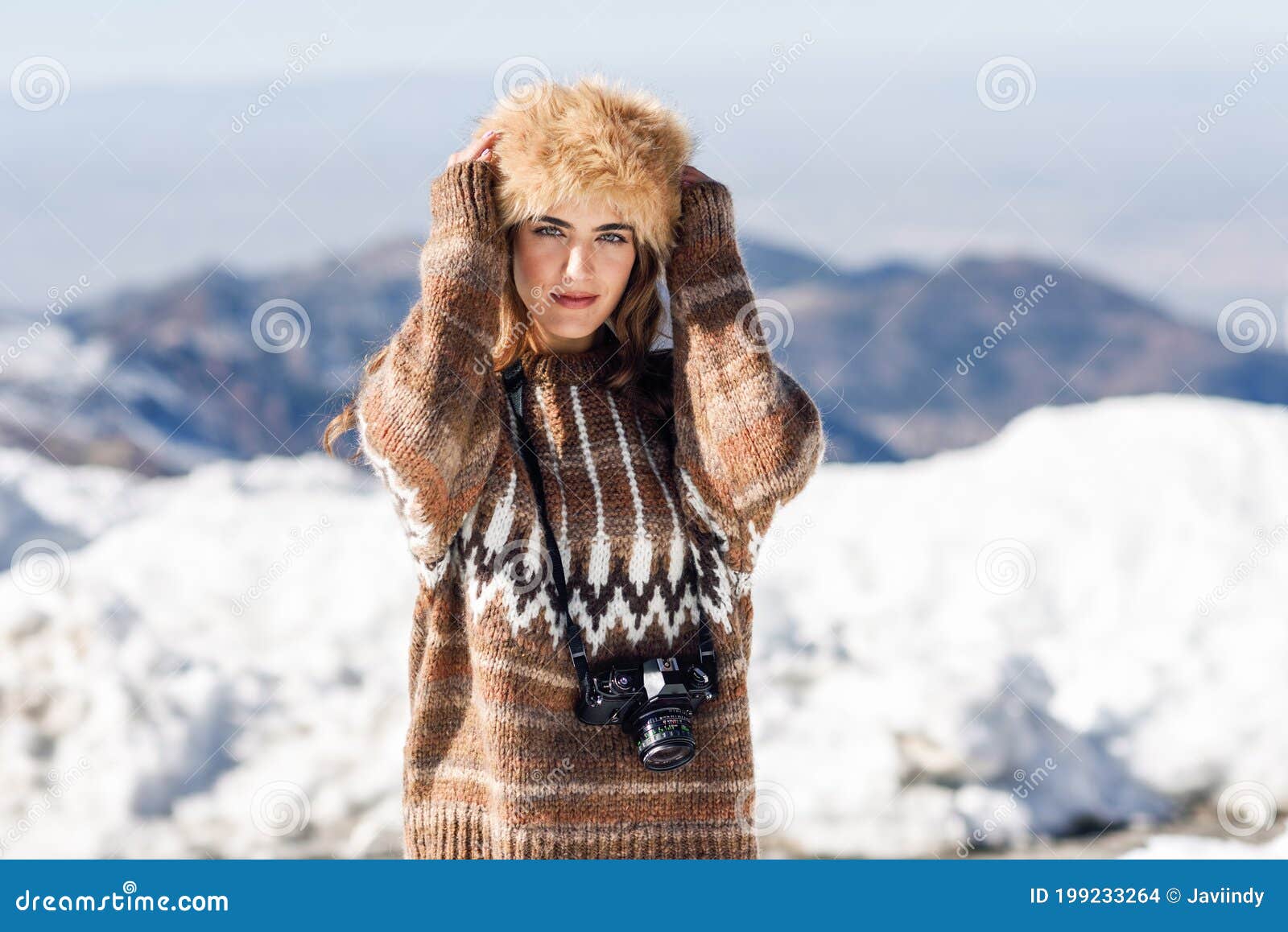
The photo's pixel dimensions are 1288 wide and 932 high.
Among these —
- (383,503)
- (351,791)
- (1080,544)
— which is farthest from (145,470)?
(1080,544)

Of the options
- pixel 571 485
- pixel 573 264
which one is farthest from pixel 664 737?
pixel 573 264

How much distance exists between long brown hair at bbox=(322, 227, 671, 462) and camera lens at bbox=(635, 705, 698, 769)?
0.46 meters

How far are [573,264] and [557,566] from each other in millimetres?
437

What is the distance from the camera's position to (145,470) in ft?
13.4

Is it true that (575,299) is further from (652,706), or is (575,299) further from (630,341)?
(652,706)

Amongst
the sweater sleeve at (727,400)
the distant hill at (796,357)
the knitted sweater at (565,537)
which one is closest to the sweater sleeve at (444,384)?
the knitted sweater at (565,537)

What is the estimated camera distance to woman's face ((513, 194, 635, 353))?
1680 mm

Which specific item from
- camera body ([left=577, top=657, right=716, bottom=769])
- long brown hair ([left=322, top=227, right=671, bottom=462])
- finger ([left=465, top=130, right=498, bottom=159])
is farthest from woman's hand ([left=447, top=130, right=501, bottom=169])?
camera body ([left=577, top=657, right=716, bottom=769])

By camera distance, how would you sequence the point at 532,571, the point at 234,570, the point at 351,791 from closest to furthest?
the point at 532,571
the point at 351,791
the point at 234,570

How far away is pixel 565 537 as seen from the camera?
166 cm

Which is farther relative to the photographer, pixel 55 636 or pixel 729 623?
pixel 55 636

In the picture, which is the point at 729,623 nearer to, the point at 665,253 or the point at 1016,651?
the point at 665,253
